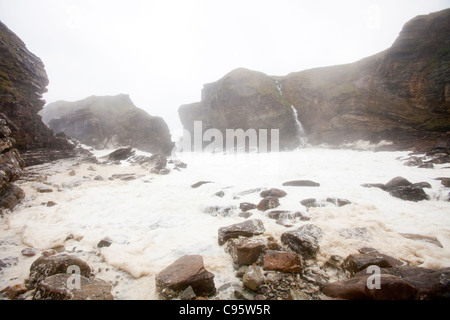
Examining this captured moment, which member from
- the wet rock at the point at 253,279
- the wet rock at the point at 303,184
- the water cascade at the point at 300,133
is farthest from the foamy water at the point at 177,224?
the water cascade at the point at 300,133

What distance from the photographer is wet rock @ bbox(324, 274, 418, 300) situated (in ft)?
11.0

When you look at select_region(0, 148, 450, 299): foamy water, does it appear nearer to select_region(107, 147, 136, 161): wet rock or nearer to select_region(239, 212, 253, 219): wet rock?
select_region(239, 212, 253, 219): wet rock

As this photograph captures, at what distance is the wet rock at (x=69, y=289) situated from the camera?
3695 mm

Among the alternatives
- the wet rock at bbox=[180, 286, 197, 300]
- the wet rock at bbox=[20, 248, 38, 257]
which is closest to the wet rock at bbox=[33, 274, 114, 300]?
the wet rock at bbox=[180, 286, 197, 300]

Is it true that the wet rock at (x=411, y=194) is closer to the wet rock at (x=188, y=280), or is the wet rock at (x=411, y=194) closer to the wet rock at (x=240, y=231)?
the wet rock at (x=240, y=231)

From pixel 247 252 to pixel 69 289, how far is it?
386 cm

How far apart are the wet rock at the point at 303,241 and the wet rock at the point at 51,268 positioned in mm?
5341

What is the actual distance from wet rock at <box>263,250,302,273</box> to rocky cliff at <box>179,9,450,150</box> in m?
25.3

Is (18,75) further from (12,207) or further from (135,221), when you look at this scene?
(135,221)

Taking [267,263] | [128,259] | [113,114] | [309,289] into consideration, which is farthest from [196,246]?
[113,114]

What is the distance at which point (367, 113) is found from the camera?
3067cm

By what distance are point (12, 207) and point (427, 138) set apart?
3783 centimetres

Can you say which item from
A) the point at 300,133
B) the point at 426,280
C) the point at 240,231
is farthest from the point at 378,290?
the point at 300,133

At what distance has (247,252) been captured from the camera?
5129mm
